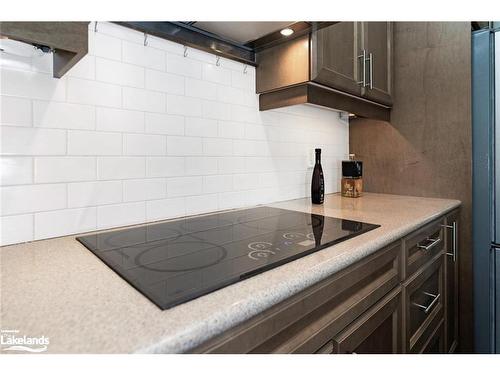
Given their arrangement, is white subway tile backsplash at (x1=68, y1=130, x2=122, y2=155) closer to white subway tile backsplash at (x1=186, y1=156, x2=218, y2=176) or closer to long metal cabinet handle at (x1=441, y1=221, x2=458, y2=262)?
white subway tile backsplash at (x1=186, y1=156, x2=218, y2=176)

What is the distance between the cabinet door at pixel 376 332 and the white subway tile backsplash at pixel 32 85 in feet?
3.42

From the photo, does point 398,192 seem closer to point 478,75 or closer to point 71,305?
point 478,75

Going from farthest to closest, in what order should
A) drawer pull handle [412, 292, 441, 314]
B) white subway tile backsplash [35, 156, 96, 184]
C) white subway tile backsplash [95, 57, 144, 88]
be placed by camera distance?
drawer pull handle [412, 292, 441, 314] → white subway tile backsplash [95, 57, 144, 88] → white subway tile backsplash [35, 156, 96, 184]

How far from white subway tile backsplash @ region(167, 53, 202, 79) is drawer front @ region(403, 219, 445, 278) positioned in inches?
40.5

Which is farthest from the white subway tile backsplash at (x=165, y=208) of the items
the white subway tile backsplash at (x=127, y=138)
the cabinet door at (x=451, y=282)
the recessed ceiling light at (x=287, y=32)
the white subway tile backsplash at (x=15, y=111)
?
the cabinet door at (x=451, y=282)

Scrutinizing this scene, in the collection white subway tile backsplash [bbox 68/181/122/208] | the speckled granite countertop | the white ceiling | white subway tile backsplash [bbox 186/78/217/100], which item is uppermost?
the white ceiling

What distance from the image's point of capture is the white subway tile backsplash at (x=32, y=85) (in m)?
0.79

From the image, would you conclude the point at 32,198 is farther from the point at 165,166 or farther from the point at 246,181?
the point at 246,181

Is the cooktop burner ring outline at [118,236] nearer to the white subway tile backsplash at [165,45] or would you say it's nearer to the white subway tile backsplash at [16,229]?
the white subway tile backsplash at [16,229]

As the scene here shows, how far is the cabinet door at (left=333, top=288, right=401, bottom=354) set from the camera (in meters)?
0.75

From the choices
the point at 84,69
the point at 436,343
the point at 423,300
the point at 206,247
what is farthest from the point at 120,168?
the point at 436,343

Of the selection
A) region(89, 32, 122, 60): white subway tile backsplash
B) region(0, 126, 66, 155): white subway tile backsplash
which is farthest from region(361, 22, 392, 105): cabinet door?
region(0, 126, 66, 155): white subway tile backsplash
